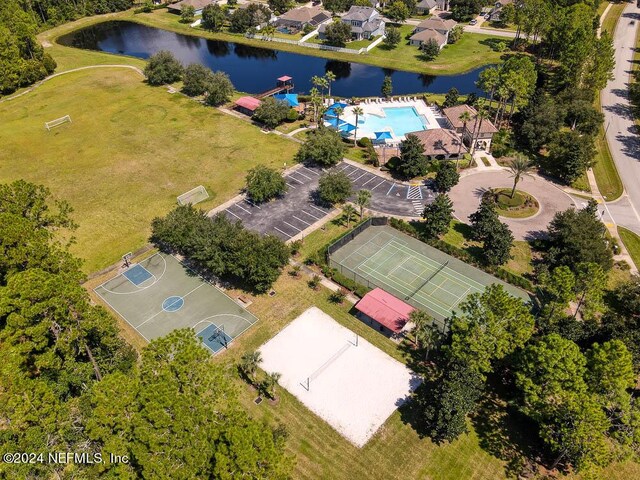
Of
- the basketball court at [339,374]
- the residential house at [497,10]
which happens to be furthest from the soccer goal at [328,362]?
the residential house at [497,10]

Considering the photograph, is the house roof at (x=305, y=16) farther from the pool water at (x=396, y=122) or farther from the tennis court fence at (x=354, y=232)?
the tennis court fence at (x=354, y=232)

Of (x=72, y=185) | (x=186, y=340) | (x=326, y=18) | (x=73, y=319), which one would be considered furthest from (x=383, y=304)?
(x=326, y=18)

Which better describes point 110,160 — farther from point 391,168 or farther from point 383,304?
point 383,304

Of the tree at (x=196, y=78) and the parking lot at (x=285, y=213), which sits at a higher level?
the tree at (x=196, y=78)

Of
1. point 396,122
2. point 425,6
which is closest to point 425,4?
point 425,6

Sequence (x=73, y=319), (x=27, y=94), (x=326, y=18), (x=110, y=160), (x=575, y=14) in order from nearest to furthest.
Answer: (x=73, y=319), (x=110, y=160), (x=27, y=94), (x=575, y=14), (x=326, y=18)

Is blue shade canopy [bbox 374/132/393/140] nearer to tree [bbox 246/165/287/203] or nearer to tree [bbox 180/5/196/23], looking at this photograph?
tree [bbox 246/165/287/203]

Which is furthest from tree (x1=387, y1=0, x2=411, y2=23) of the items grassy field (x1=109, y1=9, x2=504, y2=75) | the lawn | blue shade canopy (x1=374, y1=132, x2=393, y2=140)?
the lawn
